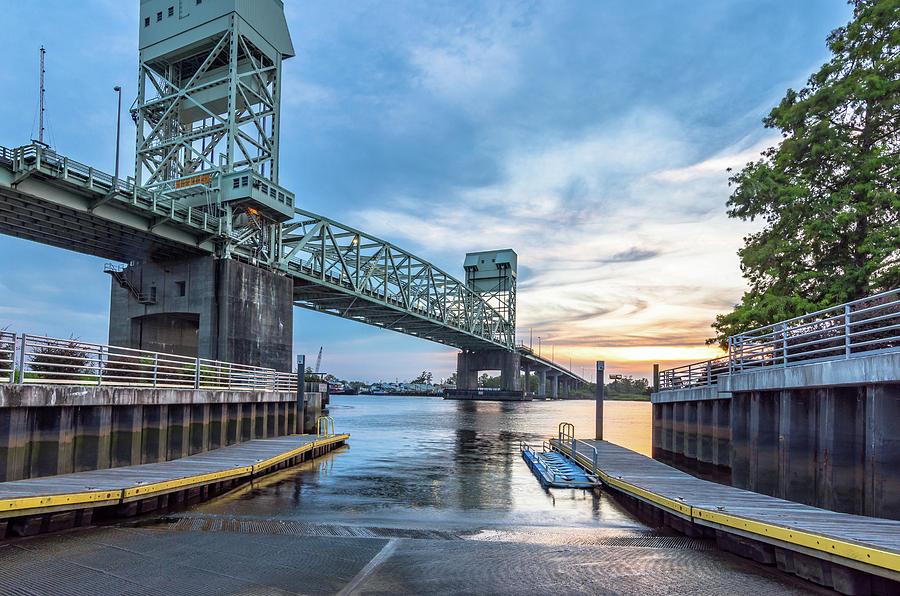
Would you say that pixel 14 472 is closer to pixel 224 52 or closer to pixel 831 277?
pixel 831 277

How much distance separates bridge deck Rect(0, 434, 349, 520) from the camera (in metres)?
11.2

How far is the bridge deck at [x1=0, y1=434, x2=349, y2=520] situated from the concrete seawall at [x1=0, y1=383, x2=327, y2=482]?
443mm

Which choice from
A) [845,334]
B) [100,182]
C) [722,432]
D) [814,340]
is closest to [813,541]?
[845,334]

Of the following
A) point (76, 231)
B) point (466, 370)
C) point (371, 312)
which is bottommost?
point (466, 370)

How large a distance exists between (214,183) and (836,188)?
4409cm

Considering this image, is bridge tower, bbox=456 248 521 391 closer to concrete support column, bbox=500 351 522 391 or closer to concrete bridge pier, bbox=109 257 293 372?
concrete support column, bbox=500 351 522 391

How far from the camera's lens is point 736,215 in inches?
1172

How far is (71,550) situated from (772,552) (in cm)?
1236

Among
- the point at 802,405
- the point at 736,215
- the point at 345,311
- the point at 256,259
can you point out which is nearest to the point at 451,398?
the point at 345,311

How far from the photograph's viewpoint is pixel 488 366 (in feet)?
539

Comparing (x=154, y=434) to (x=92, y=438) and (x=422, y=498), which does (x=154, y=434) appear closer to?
(x=92, y=438)

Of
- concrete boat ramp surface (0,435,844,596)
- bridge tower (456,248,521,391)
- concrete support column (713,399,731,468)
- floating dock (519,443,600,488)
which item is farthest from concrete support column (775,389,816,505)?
bridge tower (456,248,521,391)

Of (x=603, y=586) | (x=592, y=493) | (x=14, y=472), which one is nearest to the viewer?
(x=603, y=586)

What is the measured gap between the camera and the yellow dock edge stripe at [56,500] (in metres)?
10.7
